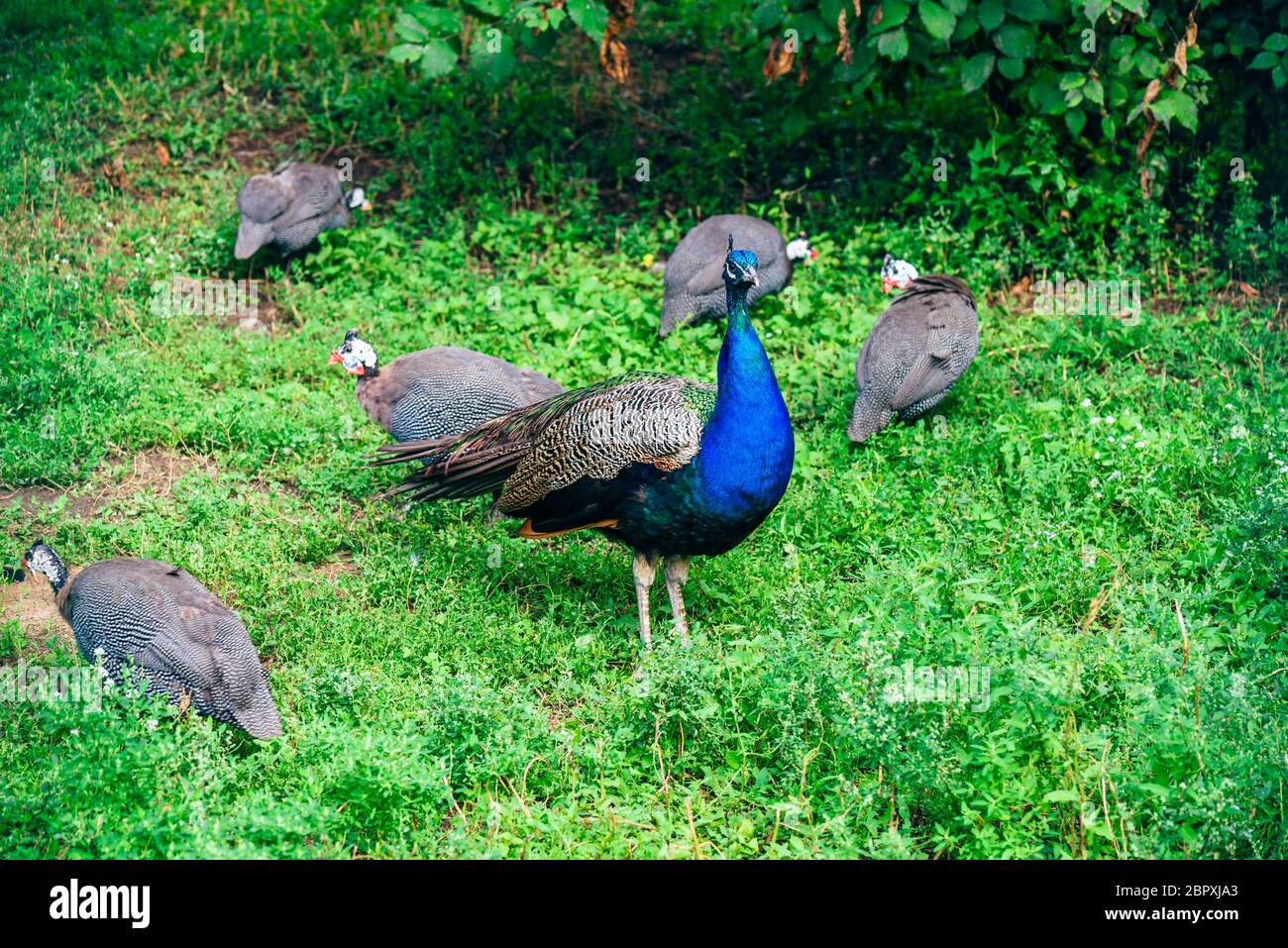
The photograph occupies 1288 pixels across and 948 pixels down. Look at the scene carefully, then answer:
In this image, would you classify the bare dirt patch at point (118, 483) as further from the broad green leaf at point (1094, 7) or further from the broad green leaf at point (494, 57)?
the broad green leaf at point (1094, 7)

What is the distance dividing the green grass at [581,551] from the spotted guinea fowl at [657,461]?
38cm

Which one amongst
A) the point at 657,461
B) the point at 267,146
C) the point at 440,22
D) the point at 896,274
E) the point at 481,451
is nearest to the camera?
the point at 657,461

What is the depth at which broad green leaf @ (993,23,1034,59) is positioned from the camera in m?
7.90

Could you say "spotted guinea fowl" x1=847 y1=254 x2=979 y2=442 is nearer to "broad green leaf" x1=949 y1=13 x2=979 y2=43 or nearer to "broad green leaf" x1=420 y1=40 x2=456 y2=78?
"broad green leaf" x1=949 y1=13 x2=979 y2=43

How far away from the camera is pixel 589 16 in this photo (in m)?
8.20

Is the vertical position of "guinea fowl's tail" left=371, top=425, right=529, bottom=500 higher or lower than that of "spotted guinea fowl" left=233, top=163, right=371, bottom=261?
lower

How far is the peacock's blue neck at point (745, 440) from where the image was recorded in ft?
17.3

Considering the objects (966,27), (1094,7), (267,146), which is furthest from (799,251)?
(267,146)

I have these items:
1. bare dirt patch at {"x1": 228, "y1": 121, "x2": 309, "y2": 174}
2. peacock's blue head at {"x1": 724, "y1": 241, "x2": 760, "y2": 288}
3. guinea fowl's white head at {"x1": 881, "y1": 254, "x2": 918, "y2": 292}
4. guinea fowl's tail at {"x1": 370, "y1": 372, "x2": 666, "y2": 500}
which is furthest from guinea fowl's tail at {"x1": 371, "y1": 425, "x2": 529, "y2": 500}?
bare dirt patch at {"x1": 228, "y1": 121, "x2": 309, "y2": 174}

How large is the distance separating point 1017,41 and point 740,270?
3.43 metres

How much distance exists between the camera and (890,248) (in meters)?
8.50

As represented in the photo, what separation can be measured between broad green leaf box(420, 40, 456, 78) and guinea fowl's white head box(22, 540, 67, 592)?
13.2 ft

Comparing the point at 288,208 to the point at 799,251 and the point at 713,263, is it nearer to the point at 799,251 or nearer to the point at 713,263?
the point at 713,263
